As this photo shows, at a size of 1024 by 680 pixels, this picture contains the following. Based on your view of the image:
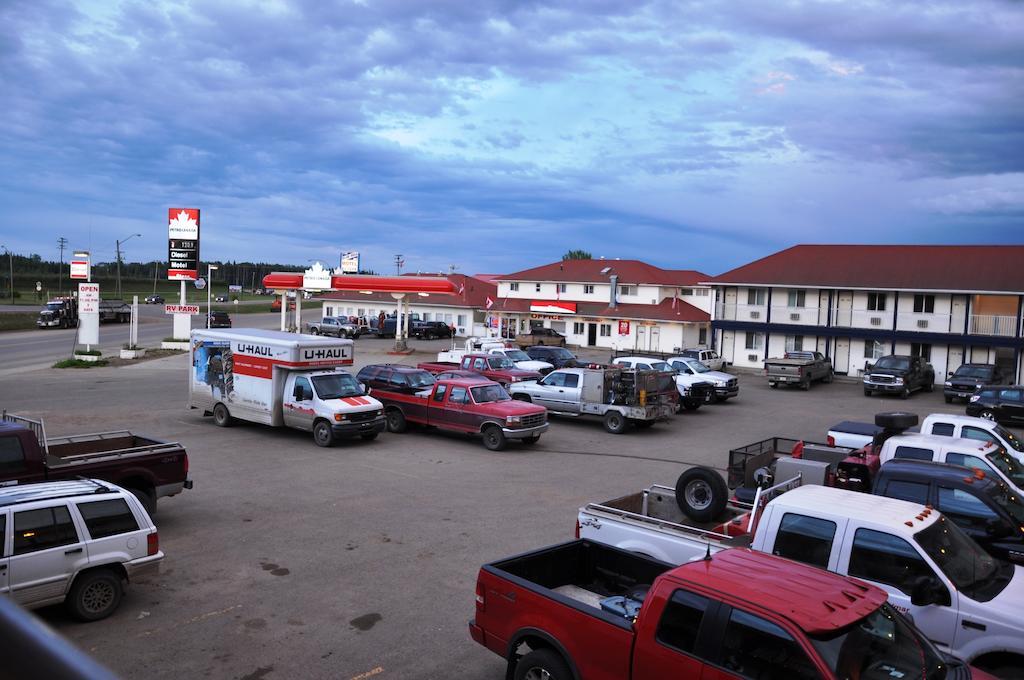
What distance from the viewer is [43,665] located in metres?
0.98

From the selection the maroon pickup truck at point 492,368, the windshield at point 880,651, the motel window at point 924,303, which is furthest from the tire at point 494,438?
the motel window at point 924,303

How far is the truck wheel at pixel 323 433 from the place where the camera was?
19781 millimetres

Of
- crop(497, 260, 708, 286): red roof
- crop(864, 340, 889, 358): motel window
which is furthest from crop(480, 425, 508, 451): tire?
crop(497, 260, 708, 286): red roof

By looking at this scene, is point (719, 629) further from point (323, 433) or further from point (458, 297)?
point (458, 297)

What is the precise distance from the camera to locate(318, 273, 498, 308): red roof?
64.8 m

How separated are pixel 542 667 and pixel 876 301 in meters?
40.3

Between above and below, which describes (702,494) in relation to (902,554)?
below

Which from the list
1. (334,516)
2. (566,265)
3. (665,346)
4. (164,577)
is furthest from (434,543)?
(566,265)

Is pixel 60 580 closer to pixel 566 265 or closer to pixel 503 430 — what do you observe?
pixel 503 430

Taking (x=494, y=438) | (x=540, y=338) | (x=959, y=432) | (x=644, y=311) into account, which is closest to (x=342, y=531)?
(x=494, y=438)

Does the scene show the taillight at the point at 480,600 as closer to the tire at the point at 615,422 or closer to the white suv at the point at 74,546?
the white suv at the point at 74,546

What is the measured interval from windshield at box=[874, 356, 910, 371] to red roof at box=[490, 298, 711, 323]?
17.0 meters

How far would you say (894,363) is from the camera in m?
34.9

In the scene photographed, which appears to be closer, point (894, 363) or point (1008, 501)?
point (1008, 501)
